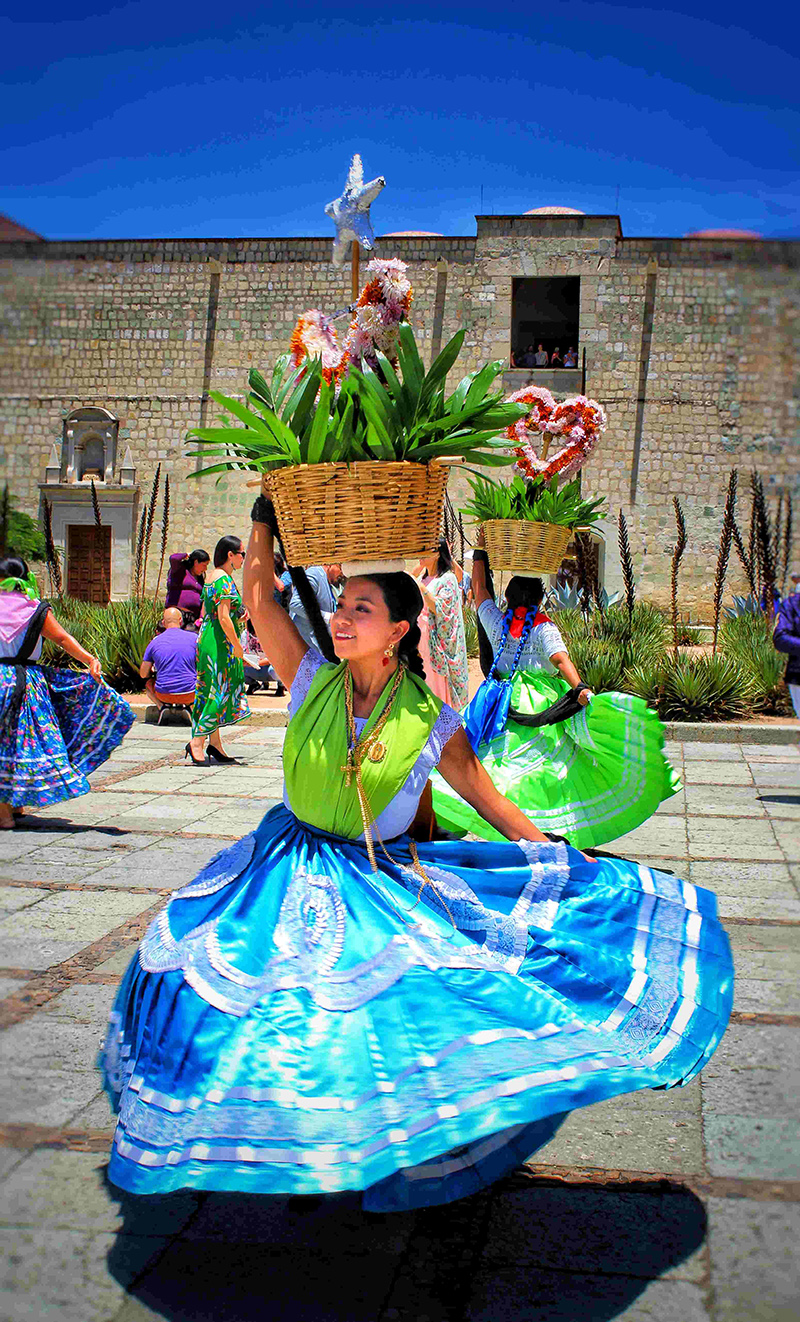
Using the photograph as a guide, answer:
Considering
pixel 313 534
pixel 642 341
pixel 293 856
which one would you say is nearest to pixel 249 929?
pixel 293 856

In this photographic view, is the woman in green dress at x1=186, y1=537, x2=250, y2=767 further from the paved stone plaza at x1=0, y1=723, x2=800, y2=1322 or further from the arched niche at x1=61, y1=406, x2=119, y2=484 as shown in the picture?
the arched niche at x1=61, y1=406, x2=119, y2=484

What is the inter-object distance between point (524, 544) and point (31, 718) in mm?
3259

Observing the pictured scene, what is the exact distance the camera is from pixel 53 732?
700 cm

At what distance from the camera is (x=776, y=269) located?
2345 centimetres

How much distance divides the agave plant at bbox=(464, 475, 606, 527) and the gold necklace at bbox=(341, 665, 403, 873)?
139 inches

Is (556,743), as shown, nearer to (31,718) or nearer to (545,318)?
(31,718)

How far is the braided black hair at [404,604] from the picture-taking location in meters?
2.85

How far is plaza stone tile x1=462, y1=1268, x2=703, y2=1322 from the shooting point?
2209mm

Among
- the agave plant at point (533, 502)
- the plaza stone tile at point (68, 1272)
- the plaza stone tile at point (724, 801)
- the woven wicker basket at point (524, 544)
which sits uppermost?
the agave plant at point (533, 502)

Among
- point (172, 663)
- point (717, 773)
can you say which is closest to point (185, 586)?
point (172, 663)

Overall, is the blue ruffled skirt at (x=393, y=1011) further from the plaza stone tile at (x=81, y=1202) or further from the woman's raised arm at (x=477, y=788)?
the plaza stone tile at (x=81, y=1202)

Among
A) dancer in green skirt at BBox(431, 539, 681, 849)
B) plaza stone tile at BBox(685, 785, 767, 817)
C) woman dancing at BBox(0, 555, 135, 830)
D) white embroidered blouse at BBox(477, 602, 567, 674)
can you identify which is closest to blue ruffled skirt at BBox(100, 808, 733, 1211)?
dancer in green skirt at BBox(431, 539, 681, 849)

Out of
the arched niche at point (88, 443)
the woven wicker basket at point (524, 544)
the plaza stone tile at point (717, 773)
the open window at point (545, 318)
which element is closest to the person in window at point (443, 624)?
the woven wicker basket at point (524, 544)

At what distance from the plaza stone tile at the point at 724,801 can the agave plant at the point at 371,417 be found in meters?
5.25
